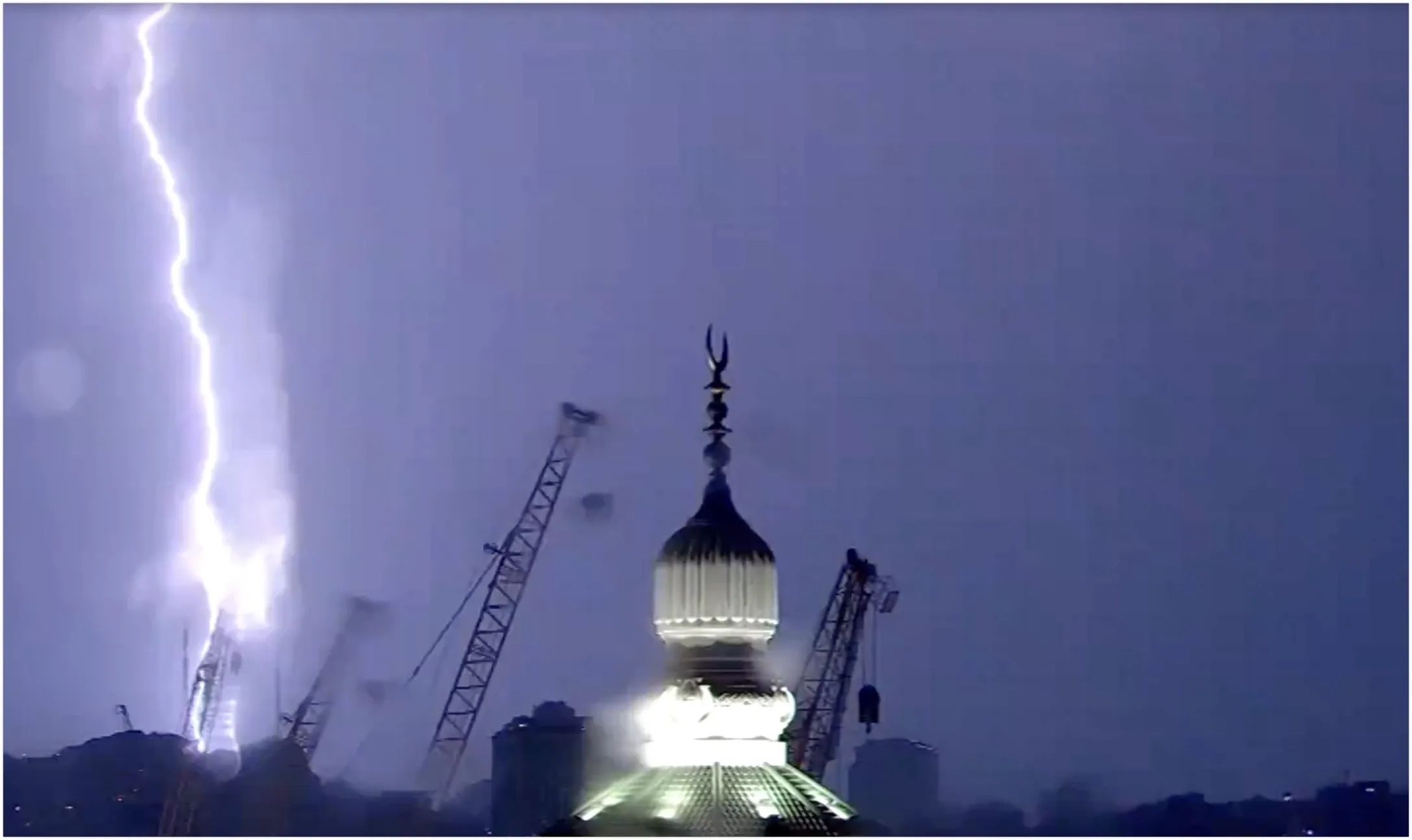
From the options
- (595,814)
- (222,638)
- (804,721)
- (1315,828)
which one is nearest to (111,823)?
(222,638)

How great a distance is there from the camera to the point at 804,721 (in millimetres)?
52156

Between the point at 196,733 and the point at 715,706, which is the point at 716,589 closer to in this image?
the point at 715,706

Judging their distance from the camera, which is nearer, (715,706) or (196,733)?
(715,706)

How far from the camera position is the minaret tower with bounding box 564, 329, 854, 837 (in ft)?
95.7

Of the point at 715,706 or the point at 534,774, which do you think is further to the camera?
the point at 534,774

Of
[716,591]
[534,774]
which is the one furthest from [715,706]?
[534,774]

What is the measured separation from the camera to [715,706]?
2936 centimetres

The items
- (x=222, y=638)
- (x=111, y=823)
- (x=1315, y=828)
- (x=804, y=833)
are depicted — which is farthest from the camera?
(x=111, y=823)

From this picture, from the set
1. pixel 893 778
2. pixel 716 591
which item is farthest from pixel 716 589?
pixel 893 778

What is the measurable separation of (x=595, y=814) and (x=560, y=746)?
15.7 m

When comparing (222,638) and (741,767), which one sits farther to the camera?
(222,638)

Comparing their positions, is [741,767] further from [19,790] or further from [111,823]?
[111,823]

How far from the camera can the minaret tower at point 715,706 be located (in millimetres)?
29172

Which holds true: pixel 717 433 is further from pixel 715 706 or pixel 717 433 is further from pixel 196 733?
pixel 196 733
